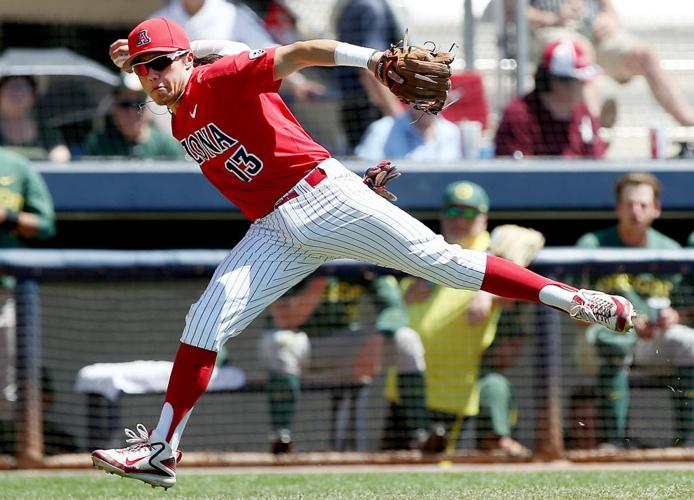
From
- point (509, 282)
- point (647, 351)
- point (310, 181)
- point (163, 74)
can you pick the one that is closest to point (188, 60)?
point (163, 74)

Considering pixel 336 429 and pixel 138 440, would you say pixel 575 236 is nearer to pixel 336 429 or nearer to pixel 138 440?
pixel 336 429

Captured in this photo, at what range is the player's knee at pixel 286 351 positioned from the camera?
6613 mm

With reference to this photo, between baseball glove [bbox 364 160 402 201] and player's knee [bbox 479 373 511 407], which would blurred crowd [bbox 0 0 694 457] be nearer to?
player's knee [bbox 479 373 511 407]

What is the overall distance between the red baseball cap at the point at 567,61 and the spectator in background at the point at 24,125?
3.06 m

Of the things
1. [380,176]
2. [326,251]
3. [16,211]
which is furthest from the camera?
[16,211]

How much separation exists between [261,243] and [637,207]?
3170 millimetres

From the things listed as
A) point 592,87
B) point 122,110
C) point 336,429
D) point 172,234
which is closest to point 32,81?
point 122,110

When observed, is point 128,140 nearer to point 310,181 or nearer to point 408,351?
point 408,351

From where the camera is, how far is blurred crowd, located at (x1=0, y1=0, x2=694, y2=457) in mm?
6516

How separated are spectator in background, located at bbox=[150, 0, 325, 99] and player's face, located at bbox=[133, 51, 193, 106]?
347cm

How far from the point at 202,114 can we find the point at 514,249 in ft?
8.50

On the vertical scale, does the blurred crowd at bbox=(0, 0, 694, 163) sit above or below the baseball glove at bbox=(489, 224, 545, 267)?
above

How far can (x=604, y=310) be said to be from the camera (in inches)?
164

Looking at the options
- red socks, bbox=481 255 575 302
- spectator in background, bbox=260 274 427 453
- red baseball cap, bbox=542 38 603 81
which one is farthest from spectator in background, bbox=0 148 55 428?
red socks, bbox=481 255 575 302
